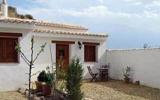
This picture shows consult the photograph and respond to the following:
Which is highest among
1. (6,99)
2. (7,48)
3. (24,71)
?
(7,48)

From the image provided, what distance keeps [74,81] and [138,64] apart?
831 centimetres

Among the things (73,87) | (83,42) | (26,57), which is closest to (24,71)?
(26,57)

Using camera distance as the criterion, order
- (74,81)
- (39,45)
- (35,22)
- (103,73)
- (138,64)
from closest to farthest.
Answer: (74,81) → (35,22) → (39,45) → (138,64) → (103,73)

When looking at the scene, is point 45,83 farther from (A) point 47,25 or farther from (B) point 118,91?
(A) point 47,25

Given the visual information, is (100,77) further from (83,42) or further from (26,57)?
(26,57)

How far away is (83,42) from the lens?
23.8 meters

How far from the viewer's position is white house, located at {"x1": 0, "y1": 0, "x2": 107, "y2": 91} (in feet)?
58.6

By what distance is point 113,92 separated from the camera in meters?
18.8

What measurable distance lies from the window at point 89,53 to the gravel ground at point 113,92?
269 centimetres

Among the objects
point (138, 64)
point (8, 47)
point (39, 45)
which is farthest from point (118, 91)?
point (8, 47)

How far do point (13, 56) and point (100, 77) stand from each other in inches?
Result: 292

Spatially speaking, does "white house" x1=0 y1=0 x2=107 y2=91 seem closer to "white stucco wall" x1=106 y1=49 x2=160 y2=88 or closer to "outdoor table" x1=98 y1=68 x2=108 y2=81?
"outdoor table" x1=98 y1=68 x2=108 y2=81

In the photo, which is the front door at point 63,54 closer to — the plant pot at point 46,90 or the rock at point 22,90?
the rock at point 22,90


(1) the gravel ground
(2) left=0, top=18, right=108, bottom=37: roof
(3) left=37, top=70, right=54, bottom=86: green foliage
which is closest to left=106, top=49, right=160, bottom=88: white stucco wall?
(1) the gravel ground
